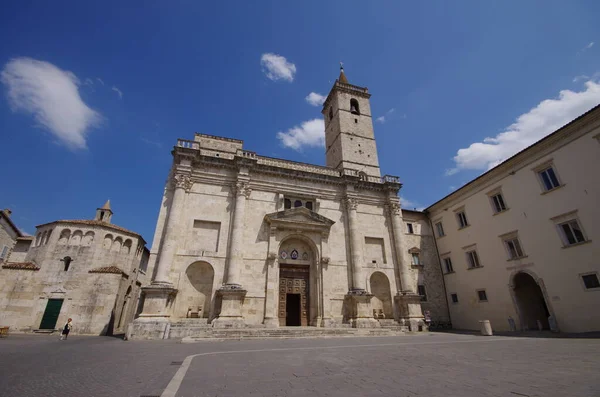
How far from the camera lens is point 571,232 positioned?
16266 mm

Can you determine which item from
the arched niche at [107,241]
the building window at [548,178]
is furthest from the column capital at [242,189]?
the building window at [548,178]

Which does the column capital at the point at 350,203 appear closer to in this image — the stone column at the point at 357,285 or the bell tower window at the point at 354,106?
the stone column at the point at 357,285

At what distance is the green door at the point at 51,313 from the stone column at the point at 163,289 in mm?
11514

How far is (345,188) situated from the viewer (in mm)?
25016

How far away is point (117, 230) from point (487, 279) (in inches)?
1306

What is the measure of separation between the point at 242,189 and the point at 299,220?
5.27m

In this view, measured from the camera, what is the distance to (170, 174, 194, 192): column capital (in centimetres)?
2010

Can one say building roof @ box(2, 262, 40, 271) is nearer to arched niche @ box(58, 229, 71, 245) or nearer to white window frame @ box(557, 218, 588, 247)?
arched niche @ box(58, 229, 71, 245)

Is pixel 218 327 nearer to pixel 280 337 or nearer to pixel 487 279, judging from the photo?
pixel 280 337

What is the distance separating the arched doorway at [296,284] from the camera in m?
20.7

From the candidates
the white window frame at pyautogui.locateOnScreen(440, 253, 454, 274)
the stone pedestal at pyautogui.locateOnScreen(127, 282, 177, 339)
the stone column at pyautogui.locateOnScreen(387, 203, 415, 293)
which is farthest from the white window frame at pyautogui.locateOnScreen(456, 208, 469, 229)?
the stone pedestal at pyautogui.locateOnScreen(127, 282, 177, 339)

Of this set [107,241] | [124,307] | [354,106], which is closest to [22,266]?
[107,241]

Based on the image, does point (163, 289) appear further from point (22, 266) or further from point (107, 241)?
point (22, 266)

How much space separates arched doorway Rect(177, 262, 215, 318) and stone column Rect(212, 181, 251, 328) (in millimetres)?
1465
